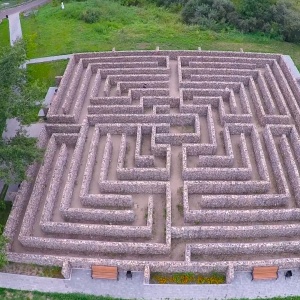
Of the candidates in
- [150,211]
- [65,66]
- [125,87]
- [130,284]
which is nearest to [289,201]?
[150,211]

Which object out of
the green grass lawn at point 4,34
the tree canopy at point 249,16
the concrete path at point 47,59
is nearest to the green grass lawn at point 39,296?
the concrete path at point 47,59

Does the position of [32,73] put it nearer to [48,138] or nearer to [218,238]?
[48,138]

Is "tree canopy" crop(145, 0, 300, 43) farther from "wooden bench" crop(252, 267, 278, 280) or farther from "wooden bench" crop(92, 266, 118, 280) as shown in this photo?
"wooden bench" crop(92, 266, 118, 280)

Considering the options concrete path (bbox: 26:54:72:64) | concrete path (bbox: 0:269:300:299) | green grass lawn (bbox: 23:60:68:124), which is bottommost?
concrete path (bbox: 0:269:300:299)

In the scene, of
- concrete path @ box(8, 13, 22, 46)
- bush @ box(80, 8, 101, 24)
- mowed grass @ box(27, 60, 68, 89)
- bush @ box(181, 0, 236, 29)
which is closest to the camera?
mowed grass @ box(27, 60, 68, 89)

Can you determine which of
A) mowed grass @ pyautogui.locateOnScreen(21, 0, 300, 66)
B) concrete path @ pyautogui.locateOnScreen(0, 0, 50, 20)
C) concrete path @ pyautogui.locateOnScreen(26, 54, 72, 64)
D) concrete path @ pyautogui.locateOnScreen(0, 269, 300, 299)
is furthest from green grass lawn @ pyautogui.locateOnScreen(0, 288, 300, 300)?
concrete path @ pyautogui.locateOnScreen(0, 0, 50, 20)

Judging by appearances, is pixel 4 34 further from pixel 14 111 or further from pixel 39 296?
pixel 39 296

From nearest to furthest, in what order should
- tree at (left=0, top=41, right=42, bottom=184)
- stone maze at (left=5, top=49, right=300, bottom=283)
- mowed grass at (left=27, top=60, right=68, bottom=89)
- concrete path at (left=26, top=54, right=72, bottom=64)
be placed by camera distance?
stone maze at (left=5, top=49, right=300, bottom=283) → tree at (left=0, top=41, right=42, bottom=184) → mowed grass at (left=27, top=60, right=68, bottom=89) → concrete path at (left=26, top=54, right=72, bottom=64)

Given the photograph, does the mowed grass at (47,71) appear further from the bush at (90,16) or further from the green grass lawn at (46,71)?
the bush at (90,16)
